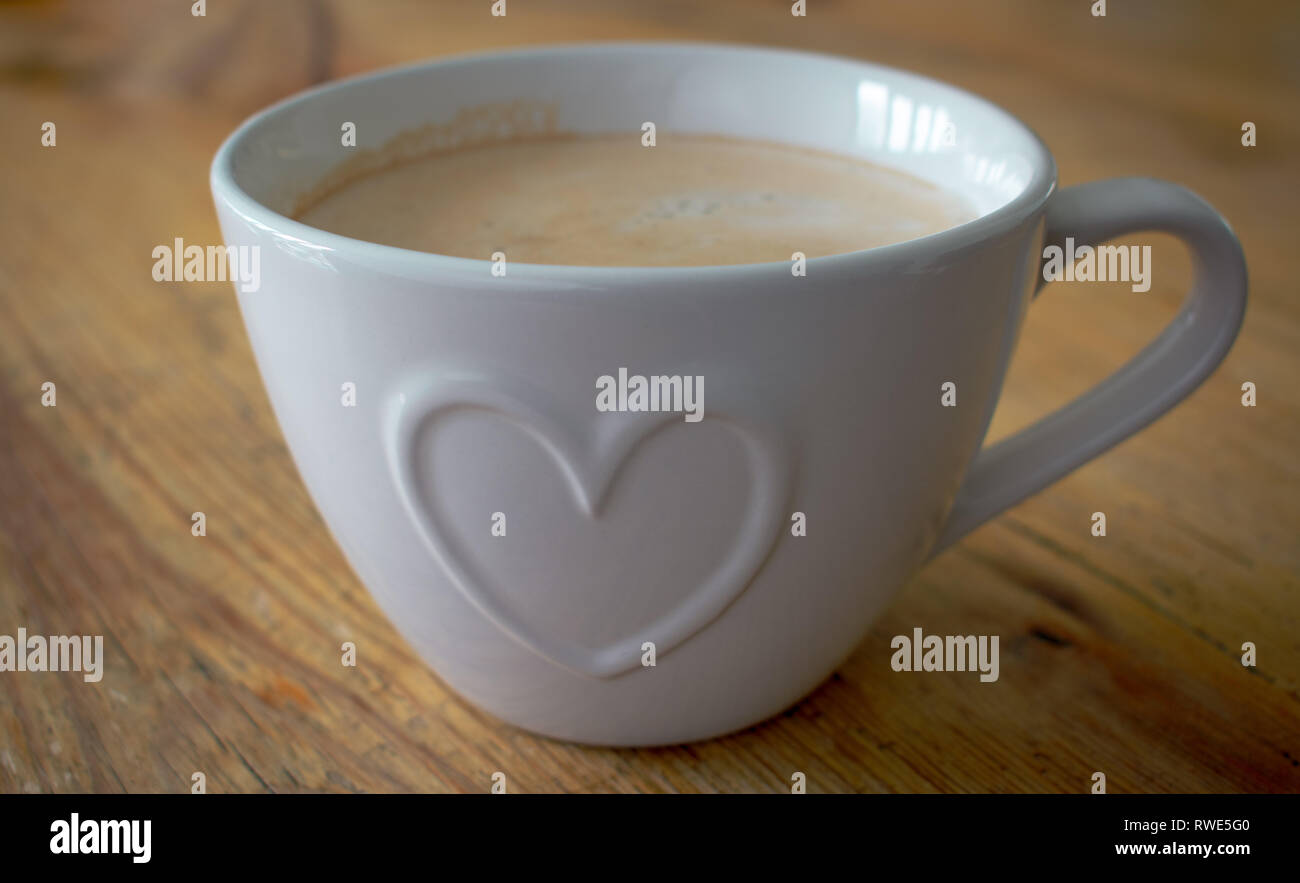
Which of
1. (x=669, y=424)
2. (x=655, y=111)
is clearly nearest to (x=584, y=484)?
(x=669, y=424)

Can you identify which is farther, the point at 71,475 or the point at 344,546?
the point at 71,475

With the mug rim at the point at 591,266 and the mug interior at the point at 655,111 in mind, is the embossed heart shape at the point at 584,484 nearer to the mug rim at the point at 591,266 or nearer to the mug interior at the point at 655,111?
the mug rim at the point at 591,266

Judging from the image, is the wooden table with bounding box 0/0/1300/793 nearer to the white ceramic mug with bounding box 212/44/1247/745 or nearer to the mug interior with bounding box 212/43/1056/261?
the white ceramic mug with bounding box 212/44/1247/745

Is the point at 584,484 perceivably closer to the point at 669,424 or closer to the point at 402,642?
the point at 669,424

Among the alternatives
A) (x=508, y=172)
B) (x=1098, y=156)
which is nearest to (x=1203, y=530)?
(x=508, y=172)

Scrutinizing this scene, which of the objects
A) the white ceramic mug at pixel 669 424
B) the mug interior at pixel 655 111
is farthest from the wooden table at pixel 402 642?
the mug interior at pixel 655 111

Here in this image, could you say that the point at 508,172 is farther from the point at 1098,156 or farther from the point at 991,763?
the point at 1098,156
